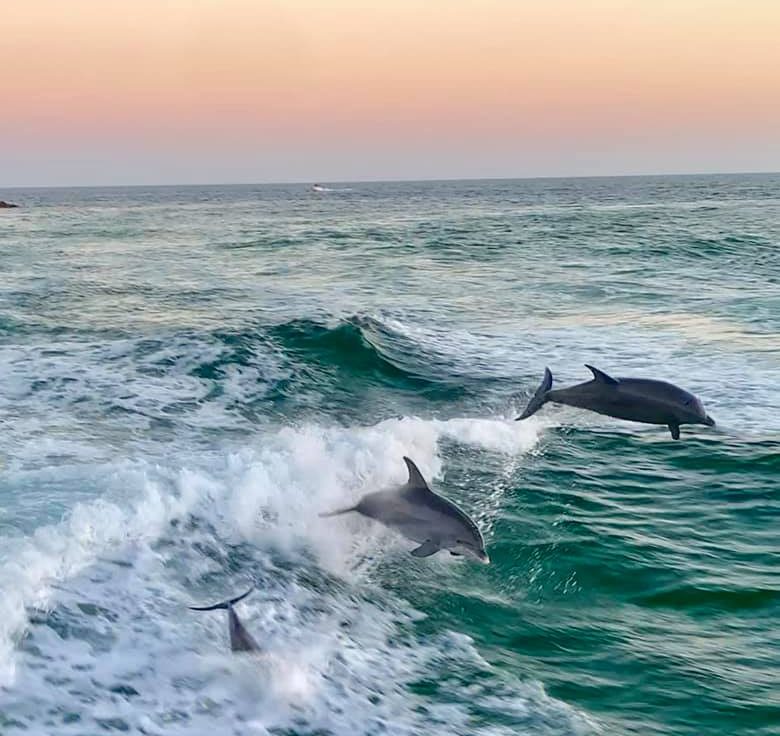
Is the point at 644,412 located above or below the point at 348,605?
above

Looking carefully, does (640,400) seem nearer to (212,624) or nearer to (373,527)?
(373,527)

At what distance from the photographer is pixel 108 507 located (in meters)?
8.27

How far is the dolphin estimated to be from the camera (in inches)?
344

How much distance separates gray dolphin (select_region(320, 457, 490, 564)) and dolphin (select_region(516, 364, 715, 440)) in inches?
62.3

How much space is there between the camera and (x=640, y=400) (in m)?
8.78

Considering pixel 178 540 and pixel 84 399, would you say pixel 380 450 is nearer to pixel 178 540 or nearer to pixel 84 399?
pixel 178 540

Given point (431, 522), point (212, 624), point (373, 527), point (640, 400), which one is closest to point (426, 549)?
point (431, 522)

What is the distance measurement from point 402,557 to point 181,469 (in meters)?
2.94

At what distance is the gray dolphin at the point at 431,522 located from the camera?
24.4ft

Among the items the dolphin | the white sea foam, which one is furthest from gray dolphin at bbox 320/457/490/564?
the dolphin

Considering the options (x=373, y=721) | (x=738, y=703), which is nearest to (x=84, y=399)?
(x=373, y=721)

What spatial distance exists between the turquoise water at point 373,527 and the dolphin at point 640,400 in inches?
48.2

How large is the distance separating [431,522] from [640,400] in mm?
2608

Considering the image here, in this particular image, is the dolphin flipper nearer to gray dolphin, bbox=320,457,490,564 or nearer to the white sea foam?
gray dolphin, bbox=320,457,490,564
